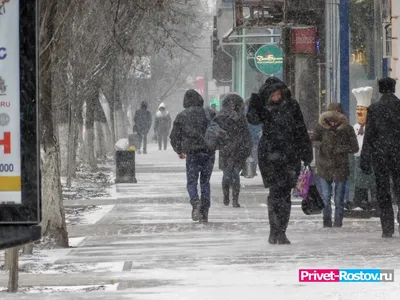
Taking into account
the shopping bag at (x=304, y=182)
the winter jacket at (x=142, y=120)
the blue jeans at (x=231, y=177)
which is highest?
Result: the winter jacket at (x=142, y=120)

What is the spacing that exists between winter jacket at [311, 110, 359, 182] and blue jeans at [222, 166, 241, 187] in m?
4.58

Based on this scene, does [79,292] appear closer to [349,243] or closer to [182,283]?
[182,283]

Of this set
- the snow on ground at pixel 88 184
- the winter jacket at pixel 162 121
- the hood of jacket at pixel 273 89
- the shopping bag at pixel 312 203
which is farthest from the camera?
the winter jacket at pixel 162 121

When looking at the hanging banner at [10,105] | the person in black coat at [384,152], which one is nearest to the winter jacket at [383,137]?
the person in black coat at [384,152]

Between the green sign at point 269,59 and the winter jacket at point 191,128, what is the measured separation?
12.3 meters

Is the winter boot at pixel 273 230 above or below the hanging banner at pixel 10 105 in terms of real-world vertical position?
below

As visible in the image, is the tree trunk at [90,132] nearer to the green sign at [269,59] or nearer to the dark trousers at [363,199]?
the green sign at [269,59]

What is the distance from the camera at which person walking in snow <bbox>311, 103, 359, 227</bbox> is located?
16.6 metres

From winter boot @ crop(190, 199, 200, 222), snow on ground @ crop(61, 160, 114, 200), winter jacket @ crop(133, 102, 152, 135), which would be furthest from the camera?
winter jacket @ crop(133, 102, 152, 135)

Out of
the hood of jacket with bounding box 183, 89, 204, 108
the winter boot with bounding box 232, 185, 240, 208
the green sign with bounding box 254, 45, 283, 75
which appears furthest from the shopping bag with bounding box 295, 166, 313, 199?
the green sign with bounding box 254, 45, 283, 75

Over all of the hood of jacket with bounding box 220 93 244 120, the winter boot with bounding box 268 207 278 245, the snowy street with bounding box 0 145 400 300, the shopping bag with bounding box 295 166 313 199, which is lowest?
the snowy street with bounding box 0 145 400 300

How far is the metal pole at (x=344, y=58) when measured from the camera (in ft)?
65.7

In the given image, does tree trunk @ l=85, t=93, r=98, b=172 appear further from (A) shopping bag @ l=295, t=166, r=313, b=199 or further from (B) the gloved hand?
(B) the gloved hand

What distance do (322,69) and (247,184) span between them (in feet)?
16.8
